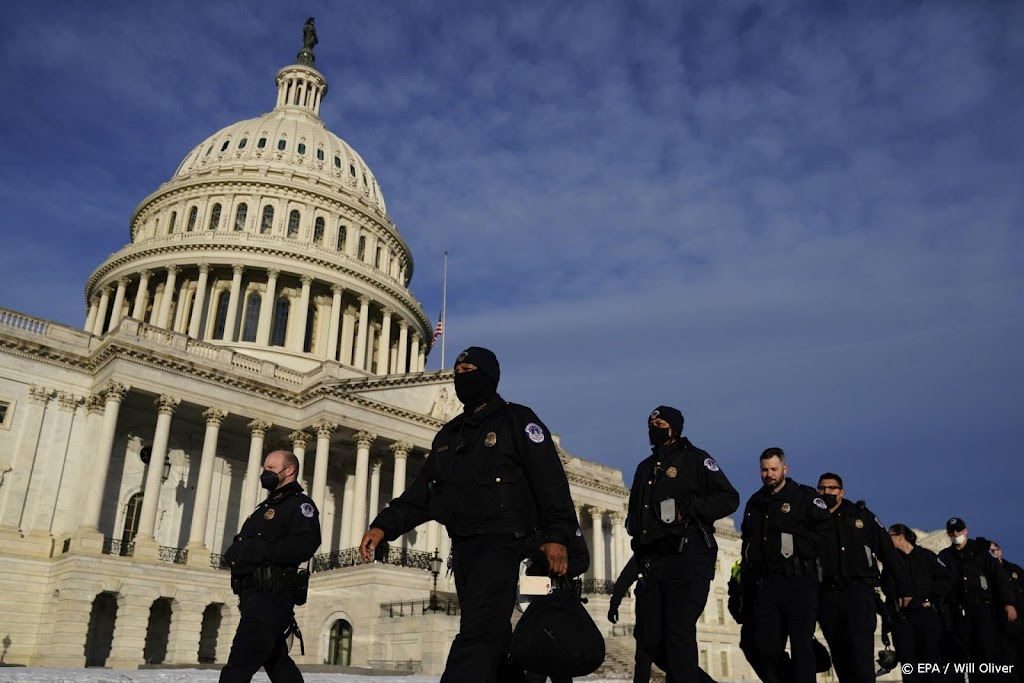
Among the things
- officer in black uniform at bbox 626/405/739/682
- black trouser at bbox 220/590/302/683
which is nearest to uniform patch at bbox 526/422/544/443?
officer in black uniform at bbox 626/405/739/682

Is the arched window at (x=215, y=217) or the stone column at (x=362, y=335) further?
the arched window at (x=215, y=217)

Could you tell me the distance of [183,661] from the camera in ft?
109

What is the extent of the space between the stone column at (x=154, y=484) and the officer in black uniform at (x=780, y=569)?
30.3m

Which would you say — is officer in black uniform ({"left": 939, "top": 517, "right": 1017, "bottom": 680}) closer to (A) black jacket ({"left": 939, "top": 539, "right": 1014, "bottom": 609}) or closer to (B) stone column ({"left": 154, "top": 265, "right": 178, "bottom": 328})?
(A) black jacket ({"left": 939, "top": 539, "right": 1014, "bottom": 609})

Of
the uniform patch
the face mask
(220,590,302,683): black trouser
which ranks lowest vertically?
(220,590,302,683): black trouser

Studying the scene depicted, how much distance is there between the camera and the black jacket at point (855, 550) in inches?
343

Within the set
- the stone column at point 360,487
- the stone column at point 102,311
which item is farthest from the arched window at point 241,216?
the stone column at point 360,487

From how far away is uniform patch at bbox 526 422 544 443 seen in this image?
5075 millimetres

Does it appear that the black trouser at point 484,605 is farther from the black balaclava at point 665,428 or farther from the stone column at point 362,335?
the stone column at point 362,335

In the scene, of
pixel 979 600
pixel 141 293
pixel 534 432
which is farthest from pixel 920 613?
pixel 141 293

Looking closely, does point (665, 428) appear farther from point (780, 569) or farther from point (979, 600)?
point (979, 600)

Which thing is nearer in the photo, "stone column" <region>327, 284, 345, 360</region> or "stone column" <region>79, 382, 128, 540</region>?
"stone column" <region>79, 382, 128, 540</region>

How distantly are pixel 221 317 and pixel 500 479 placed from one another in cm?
5272

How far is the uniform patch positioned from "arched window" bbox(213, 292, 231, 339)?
50.9 meters
